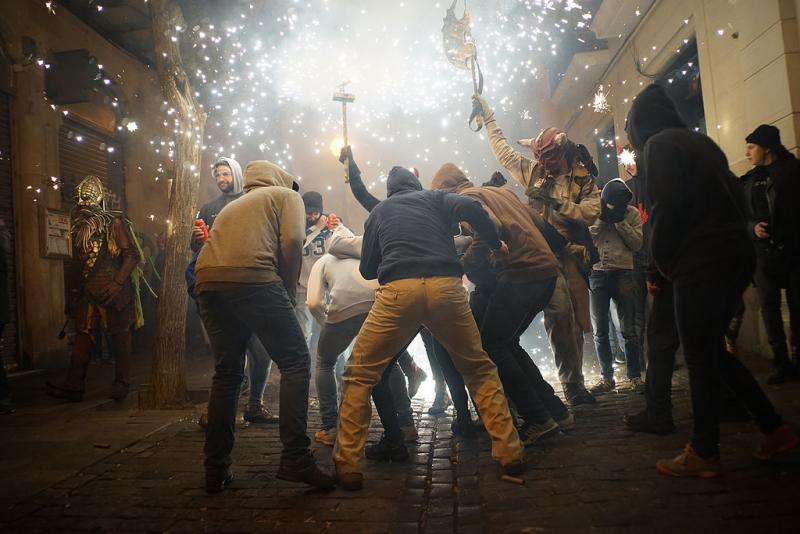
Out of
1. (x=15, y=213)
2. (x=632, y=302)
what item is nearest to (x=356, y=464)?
(x=632, y=302)

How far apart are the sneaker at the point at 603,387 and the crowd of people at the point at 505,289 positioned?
19mm

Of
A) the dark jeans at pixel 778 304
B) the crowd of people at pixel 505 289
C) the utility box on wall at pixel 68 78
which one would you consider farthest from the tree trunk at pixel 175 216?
the dark jeans at pixel 778 304

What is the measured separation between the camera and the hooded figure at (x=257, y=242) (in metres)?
3.25

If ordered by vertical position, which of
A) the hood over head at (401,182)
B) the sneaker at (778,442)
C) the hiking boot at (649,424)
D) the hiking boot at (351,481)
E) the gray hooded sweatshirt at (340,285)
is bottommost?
the hiking boot at (351,481)

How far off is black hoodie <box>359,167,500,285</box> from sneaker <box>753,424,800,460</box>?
1.86m

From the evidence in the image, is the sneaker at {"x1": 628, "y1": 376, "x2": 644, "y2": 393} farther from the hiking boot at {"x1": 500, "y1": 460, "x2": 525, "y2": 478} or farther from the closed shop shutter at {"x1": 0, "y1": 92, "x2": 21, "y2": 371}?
the closed shop shutter at {"x1": 0, "y1": 92, "x2": 21, "y2": 371}

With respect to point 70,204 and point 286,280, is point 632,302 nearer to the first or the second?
point 286,280

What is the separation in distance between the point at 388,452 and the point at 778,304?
3.95 m

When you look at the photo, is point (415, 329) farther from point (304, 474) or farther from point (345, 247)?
point (345, 247)

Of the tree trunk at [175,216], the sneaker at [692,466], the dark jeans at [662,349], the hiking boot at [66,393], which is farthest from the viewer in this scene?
the hiking boot at [66,393]

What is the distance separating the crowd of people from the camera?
2.87 meters

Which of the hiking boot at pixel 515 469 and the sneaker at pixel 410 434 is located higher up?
the hiking boot at pixel 515 469

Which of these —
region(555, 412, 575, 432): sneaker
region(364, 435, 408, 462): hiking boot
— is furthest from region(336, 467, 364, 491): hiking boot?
region(555, 412, 575, 432): sneaker

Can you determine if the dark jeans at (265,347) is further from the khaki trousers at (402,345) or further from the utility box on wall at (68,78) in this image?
the utility box on wall at (68,78)
